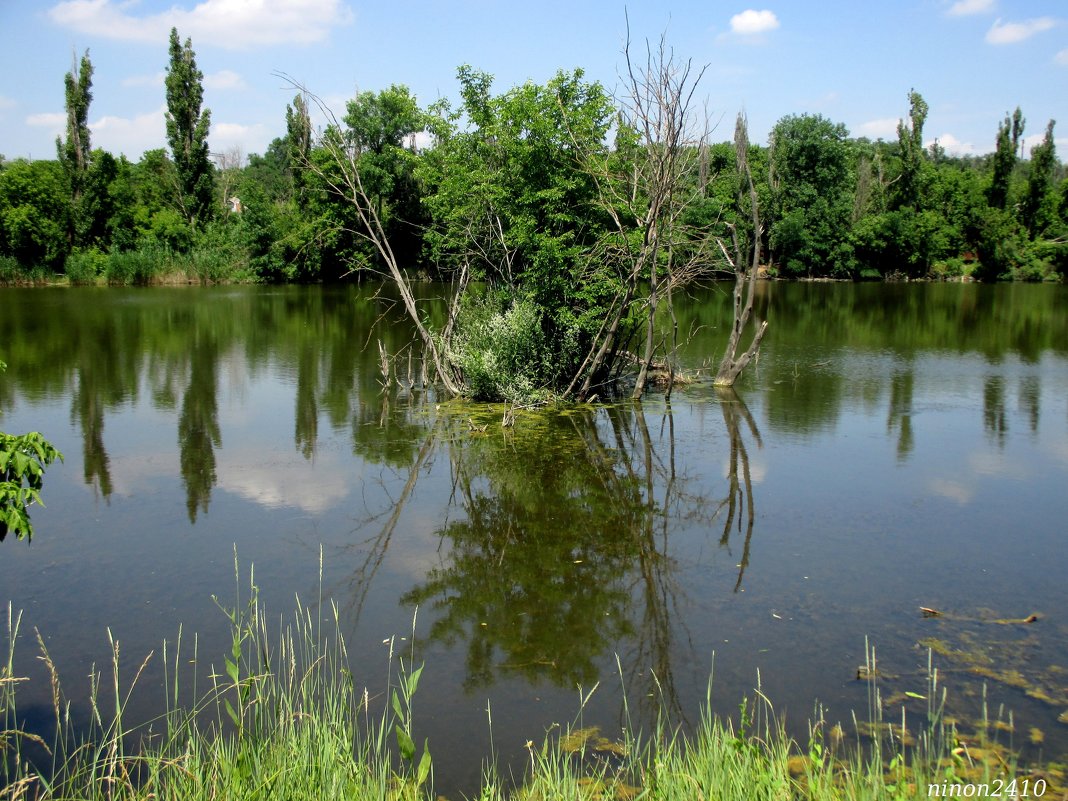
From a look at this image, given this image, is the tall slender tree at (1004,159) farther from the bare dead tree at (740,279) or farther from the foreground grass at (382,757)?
the foreground grass at (382,757)

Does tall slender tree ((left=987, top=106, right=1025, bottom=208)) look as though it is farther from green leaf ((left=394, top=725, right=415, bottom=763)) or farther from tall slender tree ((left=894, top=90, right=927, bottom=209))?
green leaf ((left=394, top=725, right=415, bottom=763))

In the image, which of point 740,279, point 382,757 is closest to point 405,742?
point 382,757

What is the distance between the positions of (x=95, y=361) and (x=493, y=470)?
13.9m

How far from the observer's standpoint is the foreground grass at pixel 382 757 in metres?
4.19

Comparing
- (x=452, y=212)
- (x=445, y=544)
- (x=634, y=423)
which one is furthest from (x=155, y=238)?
(x=445, y=544)

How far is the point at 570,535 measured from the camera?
9.74 meters

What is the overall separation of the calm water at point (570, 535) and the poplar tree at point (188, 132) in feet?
107

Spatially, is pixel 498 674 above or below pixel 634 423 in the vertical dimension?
below

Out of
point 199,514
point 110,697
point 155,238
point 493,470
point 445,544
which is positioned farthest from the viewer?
point 155,238

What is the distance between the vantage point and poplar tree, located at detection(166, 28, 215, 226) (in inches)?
1880

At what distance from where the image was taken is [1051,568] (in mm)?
8797

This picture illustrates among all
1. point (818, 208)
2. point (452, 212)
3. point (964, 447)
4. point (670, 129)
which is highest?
point (818, 208)

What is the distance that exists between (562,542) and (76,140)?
4772cm

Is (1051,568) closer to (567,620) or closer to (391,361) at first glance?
(567,620)
